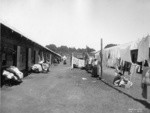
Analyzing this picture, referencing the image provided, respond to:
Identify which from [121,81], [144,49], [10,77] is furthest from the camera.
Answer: [121,81]

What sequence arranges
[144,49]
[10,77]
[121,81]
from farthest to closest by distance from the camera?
[121,81], [10,77], [144,49]

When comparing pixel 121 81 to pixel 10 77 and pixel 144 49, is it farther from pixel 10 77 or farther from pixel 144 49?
pixel 10 77

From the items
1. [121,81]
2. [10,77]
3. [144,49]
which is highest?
[144,49]

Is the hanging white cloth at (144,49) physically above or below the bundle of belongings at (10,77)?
above

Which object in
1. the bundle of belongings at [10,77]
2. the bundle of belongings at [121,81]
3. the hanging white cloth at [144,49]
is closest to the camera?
the hanging white cloth at [144,49]

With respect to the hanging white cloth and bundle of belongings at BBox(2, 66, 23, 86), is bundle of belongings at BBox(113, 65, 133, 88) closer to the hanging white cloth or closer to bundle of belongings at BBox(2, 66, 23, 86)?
the hanging white cloth

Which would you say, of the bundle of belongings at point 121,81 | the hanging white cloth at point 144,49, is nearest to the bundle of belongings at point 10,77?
the bundle of belongings at point 121,81

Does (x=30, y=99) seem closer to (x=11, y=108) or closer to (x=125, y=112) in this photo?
(x=11, y=108)

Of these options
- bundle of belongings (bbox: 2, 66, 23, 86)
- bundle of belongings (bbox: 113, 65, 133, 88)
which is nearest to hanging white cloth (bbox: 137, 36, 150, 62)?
bundle of belongings (bbox: 113, 65, 133, 88)

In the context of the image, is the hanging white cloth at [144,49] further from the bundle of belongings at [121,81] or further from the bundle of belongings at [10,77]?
the bundle of belongings at [10,77]

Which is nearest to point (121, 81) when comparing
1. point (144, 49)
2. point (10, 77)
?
point (144, 49)

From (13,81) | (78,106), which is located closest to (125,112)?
(78,106)

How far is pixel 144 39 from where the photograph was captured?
6789mm

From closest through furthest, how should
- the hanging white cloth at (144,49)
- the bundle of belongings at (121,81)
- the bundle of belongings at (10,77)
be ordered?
the hanging white cloth at (144,49)
the bundle of belongings at (10,77)
the bundle of belongings at (121,81)
